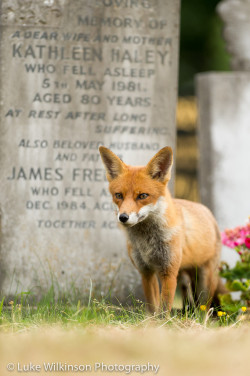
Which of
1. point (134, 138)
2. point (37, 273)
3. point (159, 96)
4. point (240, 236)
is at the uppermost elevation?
point (159, 96)

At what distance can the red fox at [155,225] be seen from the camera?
13.2 feet

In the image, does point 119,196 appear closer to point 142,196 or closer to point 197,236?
point 142,196

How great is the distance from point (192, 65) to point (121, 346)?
31.4 ft

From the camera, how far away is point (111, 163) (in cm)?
429

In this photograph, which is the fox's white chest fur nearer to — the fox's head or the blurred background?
the fox's head

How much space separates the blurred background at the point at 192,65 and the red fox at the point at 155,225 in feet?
19.1

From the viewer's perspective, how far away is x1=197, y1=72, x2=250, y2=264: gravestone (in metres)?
6.59

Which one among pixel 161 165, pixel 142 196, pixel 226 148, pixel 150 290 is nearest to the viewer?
pixel 142 196

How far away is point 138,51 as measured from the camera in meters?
5.61

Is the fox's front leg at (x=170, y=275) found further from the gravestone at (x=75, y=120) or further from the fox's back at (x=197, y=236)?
the gravestone at (x=75, y=120)

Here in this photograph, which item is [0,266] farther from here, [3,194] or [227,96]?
[227,96]

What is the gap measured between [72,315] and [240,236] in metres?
1.74

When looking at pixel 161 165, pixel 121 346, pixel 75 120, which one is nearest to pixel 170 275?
pixel 161 165

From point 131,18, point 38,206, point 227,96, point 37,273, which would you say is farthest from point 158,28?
point 37,273
